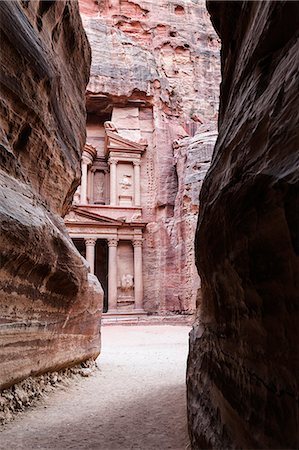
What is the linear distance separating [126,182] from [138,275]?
→ 703cm

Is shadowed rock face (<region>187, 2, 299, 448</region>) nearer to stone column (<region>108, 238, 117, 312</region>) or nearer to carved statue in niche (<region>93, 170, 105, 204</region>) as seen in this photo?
stone column (<region>108, 238, 117, 312</region>)

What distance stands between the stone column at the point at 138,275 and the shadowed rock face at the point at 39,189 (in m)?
16.9

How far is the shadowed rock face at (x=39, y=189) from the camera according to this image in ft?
12.7

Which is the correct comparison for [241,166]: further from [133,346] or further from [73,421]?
[133,346]

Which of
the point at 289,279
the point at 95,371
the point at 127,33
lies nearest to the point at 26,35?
the point at 289,279

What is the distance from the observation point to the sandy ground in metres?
3.35

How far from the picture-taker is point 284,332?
1.60 meters

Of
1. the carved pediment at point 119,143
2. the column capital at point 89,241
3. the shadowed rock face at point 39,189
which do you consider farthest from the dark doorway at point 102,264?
the shadowed rock face at point 39,189

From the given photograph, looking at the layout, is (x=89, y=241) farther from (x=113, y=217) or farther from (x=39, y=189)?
(x=39, y=189)

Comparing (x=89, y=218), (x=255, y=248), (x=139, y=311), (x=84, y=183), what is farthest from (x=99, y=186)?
(x=255, y=248)

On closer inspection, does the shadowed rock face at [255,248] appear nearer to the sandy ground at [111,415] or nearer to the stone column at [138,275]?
the sandy ground at [111,415]

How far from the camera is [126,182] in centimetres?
2669

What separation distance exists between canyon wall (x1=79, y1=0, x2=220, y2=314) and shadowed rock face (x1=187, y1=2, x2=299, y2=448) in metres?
17.6

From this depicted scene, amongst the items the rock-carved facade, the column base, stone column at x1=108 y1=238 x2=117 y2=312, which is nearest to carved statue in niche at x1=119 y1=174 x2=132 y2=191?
the rock-carved facade
